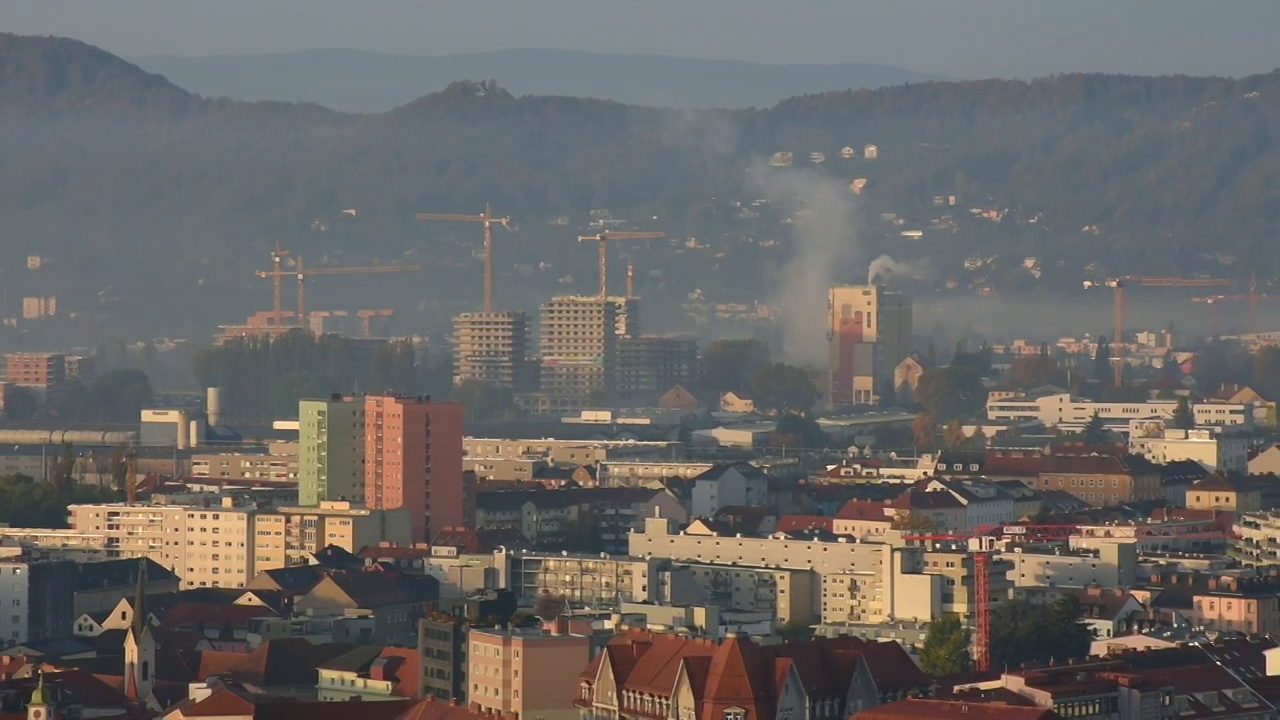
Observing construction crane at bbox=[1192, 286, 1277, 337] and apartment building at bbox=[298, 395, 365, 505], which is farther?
construction crane at bbox=[1192, 286, 1277, 337]

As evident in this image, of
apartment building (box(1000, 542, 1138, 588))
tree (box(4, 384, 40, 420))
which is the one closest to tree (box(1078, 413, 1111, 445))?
apartment building (box(1000, 542, 1138, 588))

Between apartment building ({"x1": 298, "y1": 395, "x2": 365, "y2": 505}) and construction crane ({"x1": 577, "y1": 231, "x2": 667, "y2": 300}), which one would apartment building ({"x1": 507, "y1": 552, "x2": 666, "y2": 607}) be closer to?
apartment building ({"x1": 298, "y1": 395, "x2": 365, "y2": 505})

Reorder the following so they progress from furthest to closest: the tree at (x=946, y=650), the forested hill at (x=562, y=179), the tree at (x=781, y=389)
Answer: the forested hill at (x=562, y=179) < the tree at (x=781, y=389) < the tree at (x=946, y=650)

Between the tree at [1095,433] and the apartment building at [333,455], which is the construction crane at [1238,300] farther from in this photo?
the apartment building at [333,455]

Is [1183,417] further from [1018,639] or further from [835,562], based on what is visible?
[1018,639]

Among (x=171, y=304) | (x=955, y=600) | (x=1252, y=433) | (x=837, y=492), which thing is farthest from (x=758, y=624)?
(x=171, y=304)

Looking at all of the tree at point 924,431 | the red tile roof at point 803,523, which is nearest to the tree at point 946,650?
the red tile roof at point 803,523

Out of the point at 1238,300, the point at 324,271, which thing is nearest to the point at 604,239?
the point at 324,271
